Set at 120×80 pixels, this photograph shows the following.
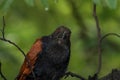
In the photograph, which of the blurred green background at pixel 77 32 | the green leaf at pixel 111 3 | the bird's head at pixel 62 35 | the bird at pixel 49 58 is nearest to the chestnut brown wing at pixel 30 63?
the bird at pixel 49 58

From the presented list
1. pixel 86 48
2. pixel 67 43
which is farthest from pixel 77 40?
pixel 67 43

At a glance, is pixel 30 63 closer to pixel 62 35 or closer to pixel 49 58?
pixel 49 58

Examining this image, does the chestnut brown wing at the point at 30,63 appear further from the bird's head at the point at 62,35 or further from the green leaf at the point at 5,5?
the green leaf at the point at 5,5

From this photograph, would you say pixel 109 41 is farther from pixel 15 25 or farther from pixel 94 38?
pixel 15 25

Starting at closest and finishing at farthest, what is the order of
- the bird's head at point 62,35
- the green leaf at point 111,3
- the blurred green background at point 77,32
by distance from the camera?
the green leaf at point 111,3 → the bird's head at point 62,35 → the blurred green background at point 77,32

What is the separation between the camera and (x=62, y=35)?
5094 mm

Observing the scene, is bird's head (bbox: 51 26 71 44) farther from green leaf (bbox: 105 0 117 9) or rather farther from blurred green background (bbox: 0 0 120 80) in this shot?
blurred green background (bbox: 0 0 120 80)

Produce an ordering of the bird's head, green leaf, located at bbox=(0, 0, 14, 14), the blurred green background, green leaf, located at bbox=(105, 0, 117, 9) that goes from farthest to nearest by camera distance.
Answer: the blurred green background, the bird's head, green leaf, located at bbox=(0, 0, 14, 14), green leaf, located at bbox=(105, 0, 117, 9)

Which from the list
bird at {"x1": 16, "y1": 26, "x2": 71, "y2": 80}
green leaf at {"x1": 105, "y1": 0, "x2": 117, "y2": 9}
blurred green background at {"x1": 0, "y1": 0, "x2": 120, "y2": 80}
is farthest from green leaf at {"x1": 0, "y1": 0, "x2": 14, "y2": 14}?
blurred green background at {"x1": 0, "y1": 0, "x2": 120, "y2": 80}

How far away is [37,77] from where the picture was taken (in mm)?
5094

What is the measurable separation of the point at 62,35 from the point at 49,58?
0.24m

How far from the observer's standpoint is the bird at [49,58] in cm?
509

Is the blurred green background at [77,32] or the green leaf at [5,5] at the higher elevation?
the green leaf at [5,5]

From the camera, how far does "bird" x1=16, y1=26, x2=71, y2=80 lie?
5090 mm
